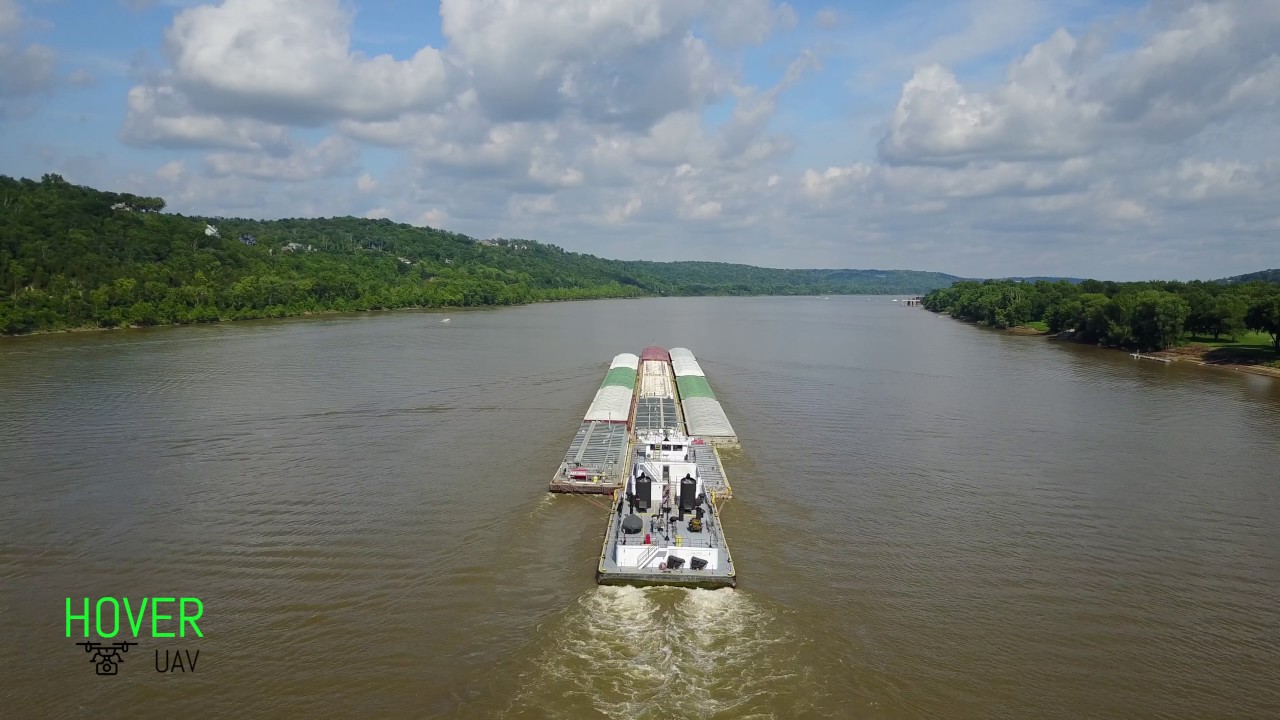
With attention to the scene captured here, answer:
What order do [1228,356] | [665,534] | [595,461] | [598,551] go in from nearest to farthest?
1. [665,534]
2. [598,551]
3. [595,461]
4. [1228,356]

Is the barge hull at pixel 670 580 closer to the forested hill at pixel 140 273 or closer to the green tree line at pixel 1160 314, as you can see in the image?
the green tree line at pixel 1160 314

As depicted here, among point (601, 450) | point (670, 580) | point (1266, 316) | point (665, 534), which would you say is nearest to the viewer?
point (670, 580)

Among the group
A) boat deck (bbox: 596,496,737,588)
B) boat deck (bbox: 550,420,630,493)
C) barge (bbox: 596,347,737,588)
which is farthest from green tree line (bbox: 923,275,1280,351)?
boat deck (bbox: 596,496,737,588)

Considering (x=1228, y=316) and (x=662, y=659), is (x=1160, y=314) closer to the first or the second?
(x=1228, y=316)

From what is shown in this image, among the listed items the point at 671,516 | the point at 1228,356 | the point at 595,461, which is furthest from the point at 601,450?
the point at 1228,356

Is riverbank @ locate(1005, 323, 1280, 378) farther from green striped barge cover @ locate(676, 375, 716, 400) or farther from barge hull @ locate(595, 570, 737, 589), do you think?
barge hull @ locate(595, 570, 737, 589)

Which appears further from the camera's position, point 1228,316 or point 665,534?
point 1228,316
